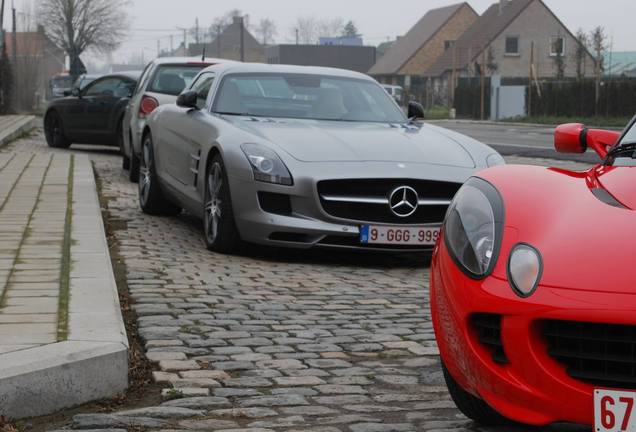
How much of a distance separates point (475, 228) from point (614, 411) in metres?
0.80

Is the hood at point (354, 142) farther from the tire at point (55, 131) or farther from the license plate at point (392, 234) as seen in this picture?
the tire at point (55, 131)

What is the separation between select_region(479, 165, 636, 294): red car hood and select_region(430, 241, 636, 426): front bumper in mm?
65

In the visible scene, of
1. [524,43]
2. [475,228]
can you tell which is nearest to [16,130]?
[475,228]

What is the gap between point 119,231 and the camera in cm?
933

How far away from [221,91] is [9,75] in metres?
25.0

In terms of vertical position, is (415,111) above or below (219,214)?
above

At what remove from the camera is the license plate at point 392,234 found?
7652 millimetres

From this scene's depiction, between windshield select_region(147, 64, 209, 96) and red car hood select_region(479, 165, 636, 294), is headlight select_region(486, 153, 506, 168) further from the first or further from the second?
windshield select_region(147, 64, 209, 96)

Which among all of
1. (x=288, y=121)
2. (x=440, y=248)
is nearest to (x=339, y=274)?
(x=288, y=121)

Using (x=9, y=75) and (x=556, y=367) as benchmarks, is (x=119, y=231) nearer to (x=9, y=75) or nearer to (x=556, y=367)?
(x=556, y=367)

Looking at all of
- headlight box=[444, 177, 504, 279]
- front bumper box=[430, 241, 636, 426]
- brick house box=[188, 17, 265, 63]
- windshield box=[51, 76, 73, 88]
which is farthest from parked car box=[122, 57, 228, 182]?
brick house box=[188, 17, 265, 63]

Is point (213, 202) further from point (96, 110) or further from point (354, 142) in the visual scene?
point (96, 110)

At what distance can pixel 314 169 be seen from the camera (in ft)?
25.1

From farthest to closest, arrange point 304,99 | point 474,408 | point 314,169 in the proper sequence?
1. point 304,99
2. point 314,169
3. point 474,408
